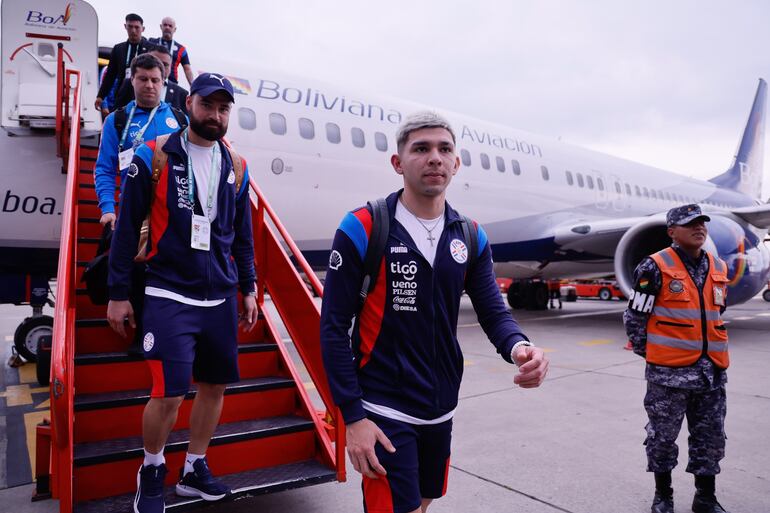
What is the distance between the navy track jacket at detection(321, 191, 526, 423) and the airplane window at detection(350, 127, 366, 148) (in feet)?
19.6

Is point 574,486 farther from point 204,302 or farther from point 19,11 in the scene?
point 19,11

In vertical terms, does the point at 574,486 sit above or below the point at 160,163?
below

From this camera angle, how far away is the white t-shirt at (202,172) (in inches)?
96.5

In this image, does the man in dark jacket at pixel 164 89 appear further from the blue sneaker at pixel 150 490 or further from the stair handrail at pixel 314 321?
the blue sneaker at pixel 150 490

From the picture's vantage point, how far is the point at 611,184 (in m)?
13.0

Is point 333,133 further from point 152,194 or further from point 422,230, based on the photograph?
point 422,230

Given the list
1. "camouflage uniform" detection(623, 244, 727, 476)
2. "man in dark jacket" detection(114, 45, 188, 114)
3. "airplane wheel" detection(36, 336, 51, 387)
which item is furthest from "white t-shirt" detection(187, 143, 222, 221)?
"airplane wheel" detection(36, 336, 51, 387)

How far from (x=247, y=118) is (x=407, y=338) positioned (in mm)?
5486

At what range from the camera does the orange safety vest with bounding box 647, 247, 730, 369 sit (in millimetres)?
2811

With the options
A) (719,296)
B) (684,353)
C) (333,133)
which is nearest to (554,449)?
(684,353)

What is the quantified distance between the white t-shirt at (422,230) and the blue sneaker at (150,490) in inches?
61.6

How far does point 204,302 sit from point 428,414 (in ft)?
4.04

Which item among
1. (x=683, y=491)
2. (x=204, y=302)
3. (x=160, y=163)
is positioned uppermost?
(x=160, y=163)

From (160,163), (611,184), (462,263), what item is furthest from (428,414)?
(611,184)
